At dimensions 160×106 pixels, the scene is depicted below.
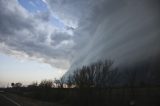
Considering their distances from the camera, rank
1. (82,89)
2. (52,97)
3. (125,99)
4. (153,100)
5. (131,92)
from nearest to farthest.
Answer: (153,100), (125,99), (82,89), (131,92), (52,97)

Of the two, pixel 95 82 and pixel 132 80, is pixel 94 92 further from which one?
pixel 132 80

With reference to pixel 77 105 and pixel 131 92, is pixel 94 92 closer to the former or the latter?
pixel 77 105

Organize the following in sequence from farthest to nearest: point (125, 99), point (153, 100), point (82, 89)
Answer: point (82, 89) < point (125, 99) < point (153, 100)

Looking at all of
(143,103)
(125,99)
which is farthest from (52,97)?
(143,103)

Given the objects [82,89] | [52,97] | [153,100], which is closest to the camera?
[153,100]

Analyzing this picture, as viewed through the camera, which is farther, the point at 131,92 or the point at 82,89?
the point at 131,92

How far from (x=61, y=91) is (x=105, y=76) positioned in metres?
20.2

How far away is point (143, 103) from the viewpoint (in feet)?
102

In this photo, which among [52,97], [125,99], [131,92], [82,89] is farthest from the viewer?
[52,97]

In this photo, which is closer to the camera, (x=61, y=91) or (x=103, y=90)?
(x=103, y=90)

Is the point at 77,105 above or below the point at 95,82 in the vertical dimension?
below

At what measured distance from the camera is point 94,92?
121ft

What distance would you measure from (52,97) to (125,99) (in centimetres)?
2558

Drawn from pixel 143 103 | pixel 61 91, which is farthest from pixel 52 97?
pixel 143 103
